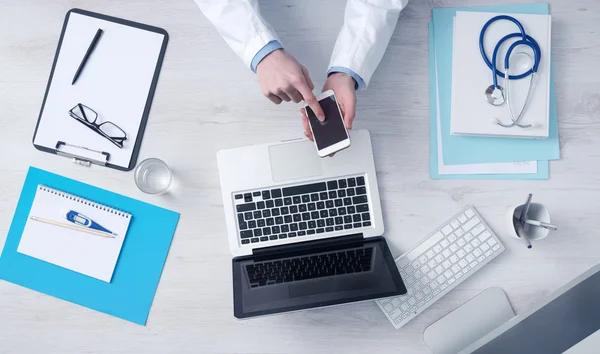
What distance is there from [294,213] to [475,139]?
43 cm

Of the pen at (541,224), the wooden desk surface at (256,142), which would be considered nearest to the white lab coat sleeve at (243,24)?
the wooden desk surface at (256,142)

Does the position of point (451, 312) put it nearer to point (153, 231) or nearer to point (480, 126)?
point (480, 126)

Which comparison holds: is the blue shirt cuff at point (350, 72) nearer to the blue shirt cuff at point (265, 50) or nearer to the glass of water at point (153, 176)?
the blue shirt cuff at point (265, 50)

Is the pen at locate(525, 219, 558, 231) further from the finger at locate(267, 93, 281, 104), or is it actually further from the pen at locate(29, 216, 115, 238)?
the pen at locate(29, 216, 115, 238)

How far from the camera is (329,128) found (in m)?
Result: 0.96

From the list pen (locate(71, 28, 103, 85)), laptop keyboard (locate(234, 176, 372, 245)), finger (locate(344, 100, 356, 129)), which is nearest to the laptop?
laptop keyboard (locate(234, 176, 372, 245))

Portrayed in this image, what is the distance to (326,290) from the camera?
0.98 metres

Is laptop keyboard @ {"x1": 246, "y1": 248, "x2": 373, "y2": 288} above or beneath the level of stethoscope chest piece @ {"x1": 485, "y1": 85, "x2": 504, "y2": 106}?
beneath

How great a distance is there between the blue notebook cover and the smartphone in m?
0.37

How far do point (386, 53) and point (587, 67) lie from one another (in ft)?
1.44

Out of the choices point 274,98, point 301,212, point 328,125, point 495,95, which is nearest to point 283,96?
point 274,98

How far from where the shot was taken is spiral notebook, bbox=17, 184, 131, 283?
110 cm

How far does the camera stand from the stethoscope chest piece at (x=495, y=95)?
41.9 inches

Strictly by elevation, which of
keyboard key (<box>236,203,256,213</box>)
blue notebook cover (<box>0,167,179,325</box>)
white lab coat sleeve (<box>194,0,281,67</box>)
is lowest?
blue notebook cover (<box>0,167,179,325</box>)
